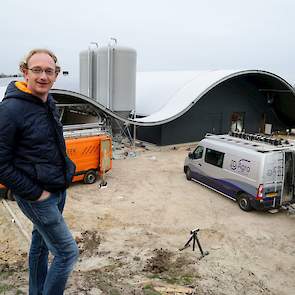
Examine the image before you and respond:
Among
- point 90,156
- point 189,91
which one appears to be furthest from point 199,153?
point 189,91

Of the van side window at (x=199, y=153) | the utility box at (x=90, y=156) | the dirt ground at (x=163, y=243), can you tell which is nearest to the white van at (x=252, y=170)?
the van side window at (x=199, y=153)

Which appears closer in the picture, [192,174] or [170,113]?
[192,174]

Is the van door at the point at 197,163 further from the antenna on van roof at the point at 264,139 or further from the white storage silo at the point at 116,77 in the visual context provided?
the white storage silo at the point at 116,77

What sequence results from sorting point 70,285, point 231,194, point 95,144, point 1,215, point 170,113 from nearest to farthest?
point 70,285 < point 1,215 < point 231,194 < point 95,144 < point 170,113

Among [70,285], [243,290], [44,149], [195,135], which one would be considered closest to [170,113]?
[195,135]

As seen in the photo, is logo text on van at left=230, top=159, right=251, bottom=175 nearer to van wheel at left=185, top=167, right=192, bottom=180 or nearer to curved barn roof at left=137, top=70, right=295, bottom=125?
van wheel at left=185, top=167, right=192, bottom=180

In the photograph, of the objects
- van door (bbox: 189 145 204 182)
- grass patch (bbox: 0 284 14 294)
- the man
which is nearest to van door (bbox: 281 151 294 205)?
van door (bbox: 189 145 204 182)

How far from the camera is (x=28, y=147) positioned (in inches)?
108

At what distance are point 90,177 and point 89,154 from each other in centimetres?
102

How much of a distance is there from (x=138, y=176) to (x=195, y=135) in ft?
29.7

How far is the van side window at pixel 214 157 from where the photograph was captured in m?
12.2

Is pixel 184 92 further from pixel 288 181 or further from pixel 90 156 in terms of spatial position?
pixel 288 181

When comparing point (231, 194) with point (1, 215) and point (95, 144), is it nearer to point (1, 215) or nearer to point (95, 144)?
point (95, 144)

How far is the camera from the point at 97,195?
12.6 meters
